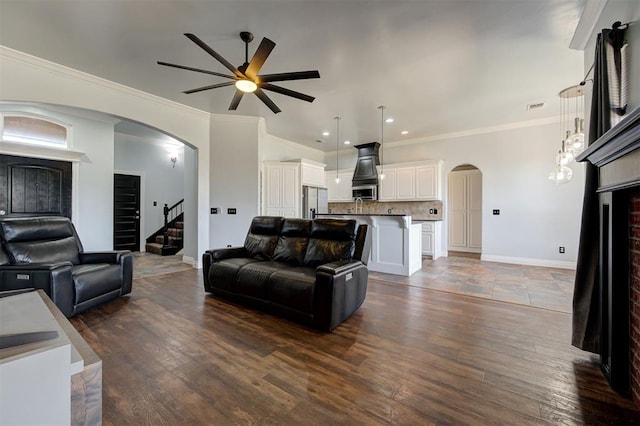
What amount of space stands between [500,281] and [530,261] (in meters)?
1.94

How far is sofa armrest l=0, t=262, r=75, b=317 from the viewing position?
8.32 feet

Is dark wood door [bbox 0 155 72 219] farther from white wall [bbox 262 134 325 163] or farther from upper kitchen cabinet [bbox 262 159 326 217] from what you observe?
white wall [bbox 262 134 325 163]

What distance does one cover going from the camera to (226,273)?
3166 mm

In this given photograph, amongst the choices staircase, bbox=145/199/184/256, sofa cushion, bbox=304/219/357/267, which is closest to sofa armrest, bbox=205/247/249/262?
sofa cushion, bbox=304/219/357/267

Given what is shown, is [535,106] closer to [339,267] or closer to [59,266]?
[339,267]

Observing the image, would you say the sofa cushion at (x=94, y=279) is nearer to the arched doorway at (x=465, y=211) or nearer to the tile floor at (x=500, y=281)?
the tile floor at (x=500, y=281)

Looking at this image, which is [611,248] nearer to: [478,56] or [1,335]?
[478,56]

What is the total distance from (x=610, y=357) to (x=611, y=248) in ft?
2.28

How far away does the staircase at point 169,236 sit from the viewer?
6.70 m

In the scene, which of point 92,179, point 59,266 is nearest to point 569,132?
point 59,266

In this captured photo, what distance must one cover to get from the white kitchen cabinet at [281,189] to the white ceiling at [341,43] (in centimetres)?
212

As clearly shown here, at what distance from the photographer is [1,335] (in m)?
0.79

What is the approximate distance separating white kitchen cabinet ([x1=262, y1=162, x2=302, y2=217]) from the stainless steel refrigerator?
0.97 ft

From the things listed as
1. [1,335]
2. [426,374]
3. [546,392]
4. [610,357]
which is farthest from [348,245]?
[1,335]
